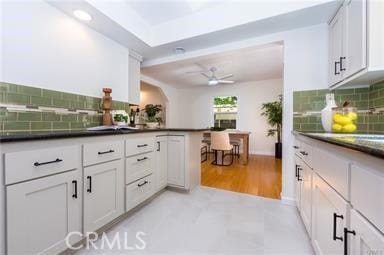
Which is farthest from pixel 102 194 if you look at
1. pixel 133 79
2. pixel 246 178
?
pixel 246 178

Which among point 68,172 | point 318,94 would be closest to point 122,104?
point 68,172

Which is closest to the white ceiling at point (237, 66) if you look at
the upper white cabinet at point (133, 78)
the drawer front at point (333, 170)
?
the upper white cabinet at point (133, 78)

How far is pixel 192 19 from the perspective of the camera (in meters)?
2.38

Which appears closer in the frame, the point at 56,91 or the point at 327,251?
the point at 327,251

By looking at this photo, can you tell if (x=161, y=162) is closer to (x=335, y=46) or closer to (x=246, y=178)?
(x=246, y=178)

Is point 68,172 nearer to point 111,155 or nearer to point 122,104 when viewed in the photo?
point 111,155

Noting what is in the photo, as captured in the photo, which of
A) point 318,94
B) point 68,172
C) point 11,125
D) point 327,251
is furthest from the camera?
point 318,94

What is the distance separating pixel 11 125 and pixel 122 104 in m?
1.28

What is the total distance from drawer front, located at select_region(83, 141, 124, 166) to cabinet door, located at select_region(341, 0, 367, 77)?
→ 211 cm

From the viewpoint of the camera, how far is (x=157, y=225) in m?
1.67

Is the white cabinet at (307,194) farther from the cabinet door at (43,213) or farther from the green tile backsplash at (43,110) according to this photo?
the green tile backsplash at (43,110)

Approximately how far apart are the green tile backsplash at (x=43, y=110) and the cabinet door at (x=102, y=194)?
775 millimetres

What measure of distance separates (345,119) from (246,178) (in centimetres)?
183

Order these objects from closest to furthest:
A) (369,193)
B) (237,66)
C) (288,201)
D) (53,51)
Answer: (369,193)
(53,51)
(288,201)
(237,66)
